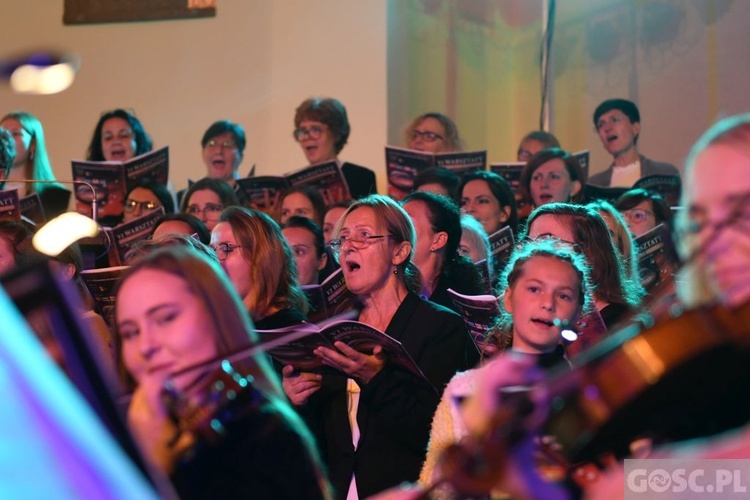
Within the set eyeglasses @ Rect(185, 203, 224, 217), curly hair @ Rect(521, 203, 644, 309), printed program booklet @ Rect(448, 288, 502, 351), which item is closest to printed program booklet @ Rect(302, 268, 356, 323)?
printed program booklet @ Rect(448, 288, 502, 351)

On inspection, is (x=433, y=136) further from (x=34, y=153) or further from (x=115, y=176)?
(x=34, y=153)

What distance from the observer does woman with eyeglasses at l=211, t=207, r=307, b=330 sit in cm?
356

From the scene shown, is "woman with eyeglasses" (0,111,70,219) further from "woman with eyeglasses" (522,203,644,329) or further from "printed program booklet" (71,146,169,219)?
"woman with eyeglasses" (522,203,644,329)

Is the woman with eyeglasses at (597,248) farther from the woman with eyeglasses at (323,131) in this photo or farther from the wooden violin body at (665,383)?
the woman with eyeglasses at (323,131)

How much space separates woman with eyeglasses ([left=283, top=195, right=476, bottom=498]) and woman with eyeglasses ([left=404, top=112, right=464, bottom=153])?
2.04m

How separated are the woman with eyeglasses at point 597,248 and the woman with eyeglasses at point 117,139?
2.99m

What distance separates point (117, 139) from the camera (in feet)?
19.1

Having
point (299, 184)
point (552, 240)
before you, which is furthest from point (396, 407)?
point (299, 184)

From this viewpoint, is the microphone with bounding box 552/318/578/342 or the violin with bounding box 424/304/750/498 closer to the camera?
the violin with bounding box 424/304/750/498

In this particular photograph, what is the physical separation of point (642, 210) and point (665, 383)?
3134mm

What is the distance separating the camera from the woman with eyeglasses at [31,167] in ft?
17.6

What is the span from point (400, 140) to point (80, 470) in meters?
6.29

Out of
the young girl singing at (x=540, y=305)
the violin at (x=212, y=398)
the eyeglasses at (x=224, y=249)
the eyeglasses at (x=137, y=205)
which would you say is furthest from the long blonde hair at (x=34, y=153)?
the violin at (x=212, y=398)

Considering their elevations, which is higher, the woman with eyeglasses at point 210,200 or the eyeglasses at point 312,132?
the eyeglasses at point 312,132
